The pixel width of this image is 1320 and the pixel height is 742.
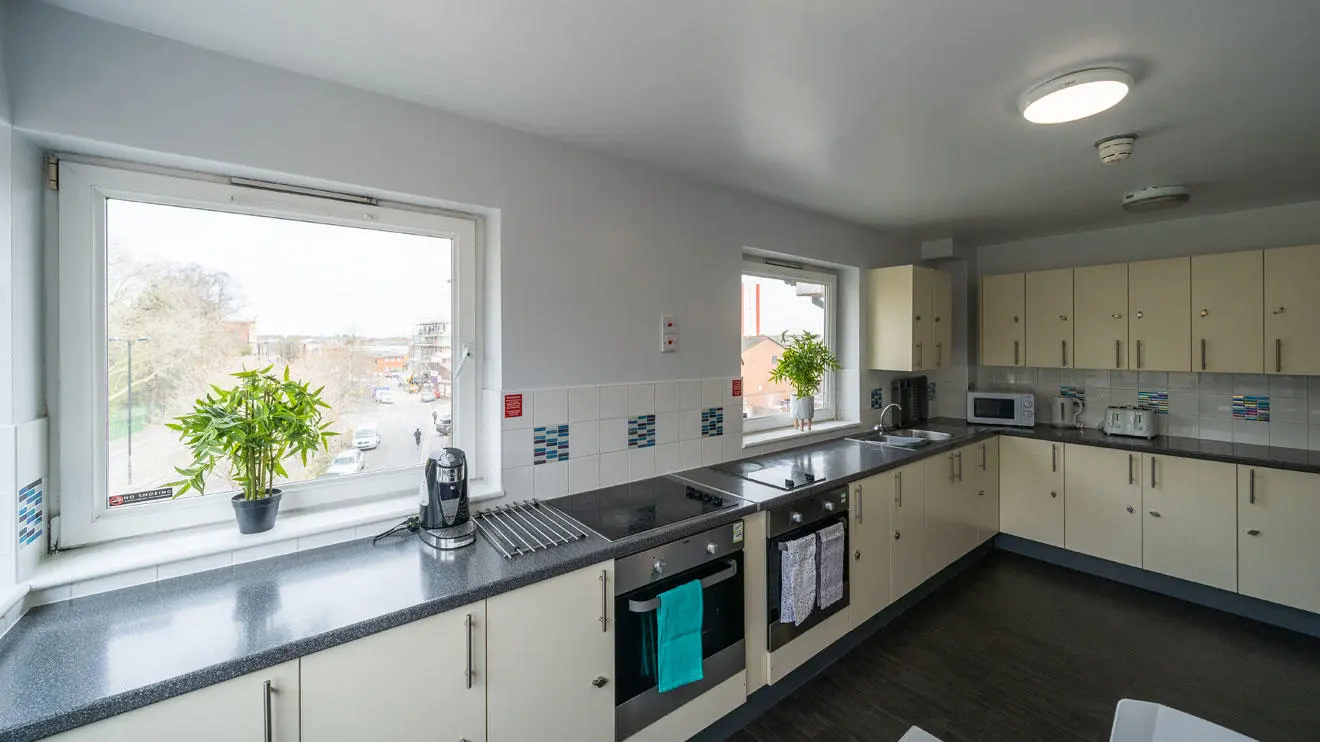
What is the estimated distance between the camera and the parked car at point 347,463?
73.3 inches

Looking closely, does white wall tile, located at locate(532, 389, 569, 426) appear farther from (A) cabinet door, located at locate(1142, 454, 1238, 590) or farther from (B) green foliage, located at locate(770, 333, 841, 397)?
(A) cabinet door, located at locate(1142, 454, 1238, 590)

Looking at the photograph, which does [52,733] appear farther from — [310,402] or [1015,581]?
[1015,581]

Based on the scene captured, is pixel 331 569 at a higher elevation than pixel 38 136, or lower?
lower

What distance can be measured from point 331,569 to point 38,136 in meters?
1.33

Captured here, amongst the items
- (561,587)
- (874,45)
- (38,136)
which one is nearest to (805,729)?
(561,587)

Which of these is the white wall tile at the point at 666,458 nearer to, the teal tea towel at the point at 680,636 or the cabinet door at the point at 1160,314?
the teal tea towel at the point at 680,636

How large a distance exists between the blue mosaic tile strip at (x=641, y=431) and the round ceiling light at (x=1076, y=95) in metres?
1.86

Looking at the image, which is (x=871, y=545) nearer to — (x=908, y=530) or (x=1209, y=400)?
(x=908, y=530)

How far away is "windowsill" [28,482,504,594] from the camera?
1.36 meters

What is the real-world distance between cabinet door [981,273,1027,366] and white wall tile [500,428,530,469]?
12.2 feet

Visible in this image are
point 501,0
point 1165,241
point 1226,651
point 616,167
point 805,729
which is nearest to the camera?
point 501,0

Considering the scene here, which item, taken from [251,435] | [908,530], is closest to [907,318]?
[908,530]

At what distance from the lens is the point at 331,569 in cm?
154

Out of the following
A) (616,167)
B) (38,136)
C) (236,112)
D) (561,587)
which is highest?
(616,167)
